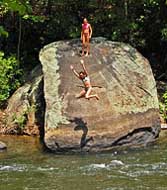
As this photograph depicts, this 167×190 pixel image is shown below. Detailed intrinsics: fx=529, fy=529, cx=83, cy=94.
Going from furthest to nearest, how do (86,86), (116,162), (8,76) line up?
(8,76) → (86,86) → (116,162)

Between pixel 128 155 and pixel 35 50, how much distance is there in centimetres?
823

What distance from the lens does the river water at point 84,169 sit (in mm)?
8258

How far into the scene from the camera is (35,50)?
696 inches

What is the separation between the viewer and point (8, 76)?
48.2ft

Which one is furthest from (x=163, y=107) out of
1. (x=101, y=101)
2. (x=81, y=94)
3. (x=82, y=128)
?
(x=82, y=128)

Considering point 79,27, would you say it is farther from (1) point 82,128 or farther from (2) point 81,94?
(1) point 82,128

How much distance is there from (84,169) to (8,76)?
6152 millimetres

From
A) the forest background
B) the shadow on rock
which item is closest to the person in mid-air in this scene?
the shadow on rock

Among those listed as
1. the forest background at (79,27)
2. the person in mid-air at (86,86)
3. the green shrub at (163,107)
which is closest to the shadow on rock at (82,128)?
the person in mid-air at (86,86)

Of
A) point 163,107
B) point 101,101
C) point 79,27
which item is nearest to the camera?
point 101,101

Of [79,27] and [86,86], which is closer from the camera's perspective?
[86,86]

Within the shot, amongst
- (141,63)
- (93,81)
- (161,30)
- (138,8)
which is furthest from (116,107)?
(138,8)

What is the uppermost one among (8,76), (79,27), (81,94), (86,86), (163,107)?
(79,27)

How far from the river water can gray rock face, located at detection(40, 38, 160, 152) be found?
0.36 metres
